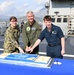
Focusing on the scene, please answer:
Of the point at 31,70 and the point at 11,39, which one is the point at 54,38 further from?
the point at 31,70

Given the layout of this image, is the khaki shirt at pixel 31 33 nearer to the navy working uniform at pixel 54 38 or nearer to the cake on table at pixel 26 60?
the navy working uniform at pixel 54 38

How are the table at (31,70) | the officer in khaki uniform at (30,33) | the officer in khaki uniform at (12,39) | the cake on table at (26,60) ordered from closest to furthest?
the table at (31,70) → the cake on table at (26,60) → the officer in khaki uniform at (12,39) → the officer in khaki uniform at (30,33)

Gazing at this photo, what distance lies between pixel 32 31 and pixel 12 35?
570 mm

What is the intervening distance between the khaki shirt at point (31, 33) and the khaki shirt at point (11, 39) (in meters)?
0.37

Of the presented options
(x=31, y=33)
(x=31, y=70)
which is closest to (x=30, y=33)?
(x=31, y=33)

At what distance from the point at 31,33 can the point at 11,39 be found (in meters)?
0.59

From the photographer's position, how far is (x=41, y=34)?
169 inches

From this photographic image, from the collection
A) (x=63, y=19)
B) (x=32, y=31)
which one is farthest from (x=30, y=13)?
(x=63, y=19)

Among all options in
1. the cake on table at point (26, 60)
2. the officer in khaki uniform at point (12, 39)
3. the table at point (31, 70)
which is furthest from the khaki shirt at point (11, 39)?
the table at point (31, 70)

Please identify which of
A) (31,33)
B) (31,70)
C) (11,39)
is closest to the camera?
(31,70)

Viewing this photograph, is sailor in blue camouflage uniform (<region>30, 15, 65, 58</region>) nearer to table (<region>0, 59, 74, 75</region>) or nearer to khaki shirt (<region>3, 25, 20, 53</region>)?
khaki shirt (<region>3, 25, 20, 53</region>)

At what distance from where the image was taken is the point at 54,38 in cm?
417

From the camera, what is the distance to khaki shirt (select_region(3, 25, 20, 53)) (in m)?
4.11

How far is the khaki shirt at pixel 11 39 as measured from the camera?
4.11 m
